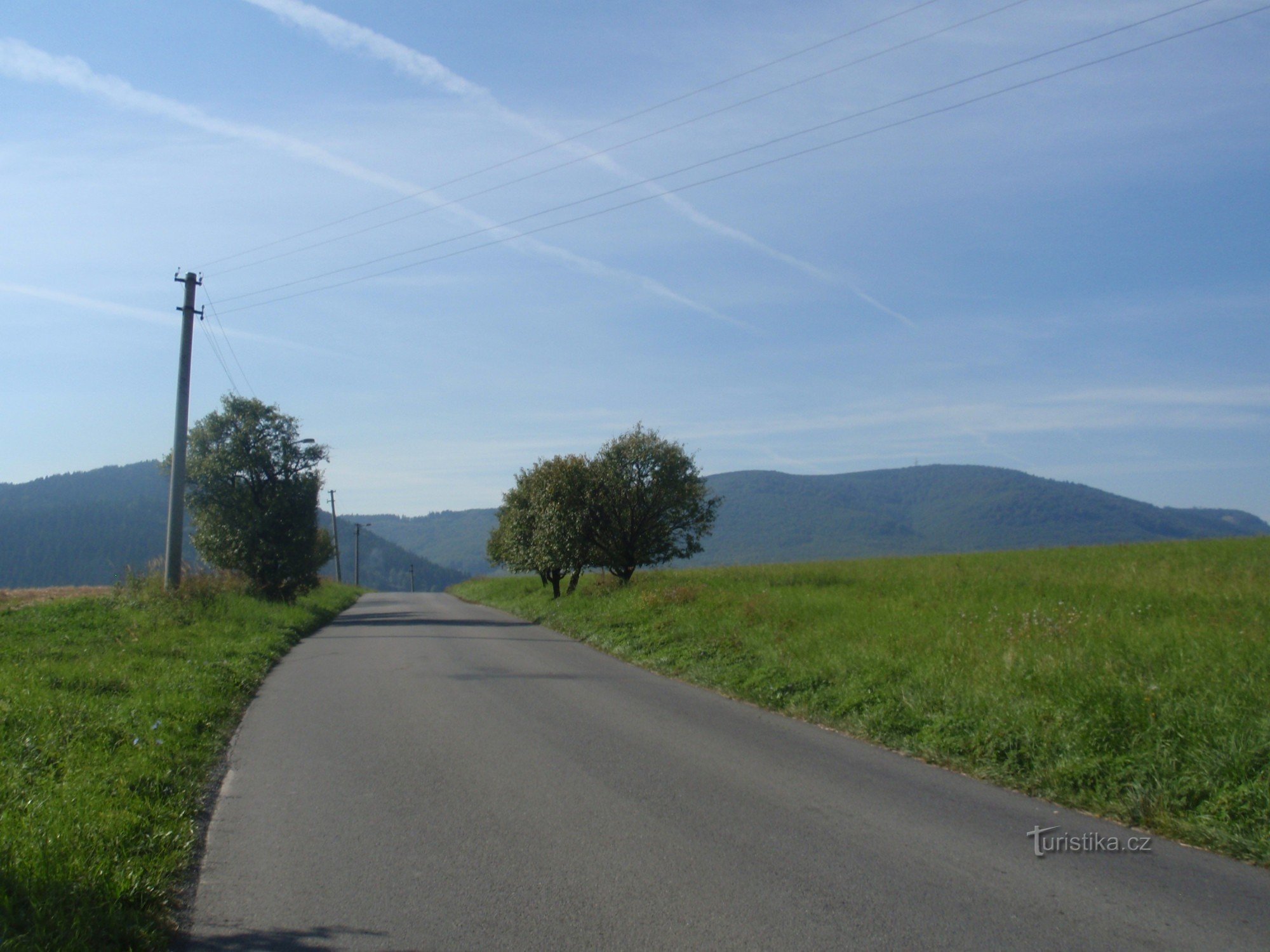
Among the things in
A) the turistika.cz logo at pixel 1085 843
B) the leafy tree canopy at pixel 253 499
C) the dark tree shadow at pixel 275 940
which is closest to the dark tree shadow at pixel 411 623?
the leafy tree canopy at pixel 253 499

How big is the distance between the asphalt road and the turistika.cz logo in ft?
0.20

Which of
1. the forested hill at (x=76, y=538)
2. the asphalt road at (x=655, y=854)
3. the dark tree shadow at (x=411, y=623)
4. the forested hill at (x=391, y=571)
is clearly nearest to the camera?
the asphalt road at (x=655, y=854)

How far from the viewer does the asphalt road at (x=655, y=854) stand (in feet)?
13.6

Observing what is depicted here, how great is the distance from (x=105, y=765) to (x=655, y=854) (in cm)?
463

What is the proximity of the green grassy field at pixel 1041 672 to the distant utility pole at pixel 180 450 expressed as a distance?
9772mm

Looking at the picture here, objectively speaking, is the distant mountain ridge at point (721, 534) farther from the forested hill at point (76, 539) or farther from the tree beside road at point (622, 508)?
the tree beside road at point (622, 508)

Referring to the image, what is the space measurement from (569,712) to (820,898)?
5.63m

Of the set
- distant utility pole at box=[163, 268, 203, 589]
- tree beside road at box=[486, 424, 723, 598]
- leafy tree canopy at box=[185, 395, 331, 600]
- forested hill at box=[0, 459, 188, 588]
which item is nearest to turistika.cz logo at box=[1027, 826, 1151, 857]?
distant utility pole at box=[163, 268, 203, 589]

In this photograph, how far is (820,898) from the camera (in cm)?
449

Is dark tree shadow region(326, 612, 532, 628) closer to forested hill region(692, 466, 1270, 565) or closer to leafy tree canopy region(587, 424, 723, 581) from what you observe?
leafy tree canopy region(587, 424, 723, 581)

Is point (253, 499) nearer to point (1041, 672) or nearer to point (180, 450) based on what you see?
point (180, 450)

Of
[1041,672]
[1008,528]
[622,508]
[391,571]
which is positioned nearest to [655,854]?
[1041,672]

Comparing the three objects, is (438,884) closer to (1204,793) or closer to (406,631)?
(1204,793)

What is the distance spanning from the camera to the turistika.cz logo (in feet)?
17.4
